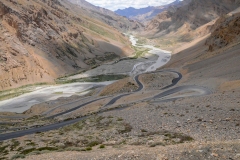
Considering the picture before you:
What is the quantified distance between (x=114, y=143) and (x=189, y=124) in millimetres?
6907

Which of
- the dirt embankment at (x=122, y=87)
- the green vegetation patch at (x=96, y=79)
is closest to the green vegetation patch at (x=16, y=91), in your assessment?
the green vegetation patch at (x=96, y=79)

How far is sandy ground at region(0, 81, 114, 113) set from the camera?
65312 millimetres

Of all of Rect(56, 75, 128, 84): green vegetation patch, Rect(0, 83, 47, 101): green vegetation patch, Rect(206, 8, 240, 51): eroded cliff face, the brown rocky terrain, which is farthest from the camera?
Rect(56, 75, 128, 84): green vegetation patch

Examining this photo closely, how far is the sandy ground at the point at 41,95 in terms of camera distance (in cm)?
6531

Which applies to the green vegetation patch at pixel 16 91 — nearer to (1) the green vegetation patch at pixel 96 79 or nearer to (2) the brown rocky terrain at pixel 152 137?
(1) the green vegetation patch at pixel 96 79

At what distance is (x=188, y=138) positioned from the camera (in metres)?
17.5

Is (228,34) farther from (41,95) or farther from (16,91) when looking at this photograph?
(16,91)

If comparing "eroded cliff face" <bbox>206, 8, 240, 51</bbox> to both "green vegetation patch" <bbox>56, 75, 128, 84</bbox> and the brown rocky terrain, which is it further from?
the brown rocky terrain

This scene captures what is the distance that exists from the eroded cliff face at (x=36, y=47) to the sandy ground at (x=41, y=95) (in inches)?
397

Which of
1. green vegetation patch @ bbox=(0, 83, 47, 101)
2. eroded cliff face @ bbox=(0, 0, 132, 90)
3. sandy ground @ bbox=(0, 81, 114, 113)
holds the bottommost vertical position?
sandy ground @ bbox=(0, 81, 114, 113)

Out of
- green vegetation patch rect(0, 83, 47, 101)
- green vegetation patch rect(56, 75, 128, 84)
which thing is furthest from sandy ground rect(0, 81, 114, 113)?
green vegetation patch rect(56, 75, 128, 84)

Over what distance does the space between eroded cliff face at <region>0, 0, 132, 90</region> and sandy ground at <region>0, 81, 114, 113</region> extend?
1007 centimetres

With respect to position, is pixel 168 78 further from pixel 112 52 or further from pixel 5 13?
pixel 112 52

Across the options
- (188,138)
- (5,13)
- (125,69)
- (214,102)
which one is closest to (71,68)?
(125,69)
